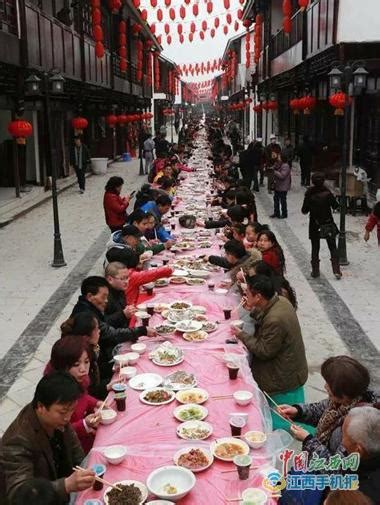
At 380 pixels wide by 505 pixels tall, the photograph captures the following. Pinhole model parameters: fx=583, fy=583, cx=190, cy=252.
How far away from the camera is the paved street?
7.53 m

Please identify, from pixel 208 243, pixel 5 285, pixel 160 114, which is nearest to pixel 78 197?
pixel 5 285

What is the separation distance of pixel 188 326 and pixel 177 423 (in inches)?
72.4

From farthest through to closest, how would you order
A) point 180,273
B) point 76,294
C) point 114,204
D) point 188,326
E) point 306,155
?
point 306,155, point 114,204, point 76,294, point 180,273, point 188,326

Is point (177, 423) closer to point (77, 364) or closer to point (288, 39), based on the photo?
point (77, 364)

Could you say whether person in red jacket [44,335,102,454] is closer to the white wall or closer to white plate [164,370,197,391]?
white plate [164,370,197,391]

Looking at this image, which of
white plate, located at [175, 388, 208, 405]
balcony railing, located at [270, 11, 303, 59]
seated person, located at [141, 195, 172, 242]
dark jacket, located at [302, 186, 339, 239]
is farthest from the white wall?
white plate, located at [175, 388, 208, 405]

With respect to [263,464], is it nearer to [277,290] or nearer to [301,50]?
[277,290]

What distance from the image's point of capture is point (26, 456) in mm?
3455

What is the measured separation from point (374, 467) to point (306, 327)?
5532 millimetres

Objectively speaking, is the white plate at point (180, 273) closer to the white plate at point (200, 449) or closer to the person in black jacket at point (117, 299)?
the person in black jacket at point (117, 299)

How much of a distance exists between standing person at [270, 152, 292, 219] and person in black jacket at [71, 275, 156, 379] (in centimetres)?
1069

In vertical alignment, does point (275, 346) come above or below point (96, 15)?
below

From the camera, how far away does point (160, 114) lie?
6556cm

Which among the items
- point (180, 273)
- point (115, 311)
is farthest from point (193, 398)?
point (180, 273)
